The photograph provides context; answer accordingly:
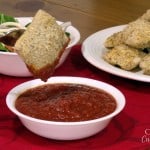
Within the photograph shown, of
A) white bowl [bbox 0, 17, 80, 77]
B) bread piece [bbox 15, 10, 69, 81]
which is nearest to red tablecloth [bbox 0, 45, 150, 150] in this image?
white bowl [bbox 0, 17, 80, 77]

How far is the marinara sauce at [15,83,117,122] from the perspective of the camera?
0.97 meters

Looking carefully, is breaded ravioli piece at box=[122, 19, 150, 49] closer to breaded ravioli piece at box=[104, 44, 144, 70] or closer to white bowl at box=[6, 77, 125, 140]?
breaded ravioli piece at box=[104, 44, 144, 70]

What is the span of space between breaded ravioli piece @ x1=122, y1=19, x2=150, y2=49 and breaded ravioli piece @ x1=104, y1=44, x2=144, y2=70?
0.7 inches

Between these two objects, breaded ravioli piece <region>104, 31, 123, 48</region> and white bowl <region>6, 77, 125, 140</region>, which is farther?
breaded ravioli piece <region>104, 31, 123, 48</region>

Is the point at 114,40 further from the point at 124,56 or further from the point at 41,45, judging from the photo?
the point at 41,45

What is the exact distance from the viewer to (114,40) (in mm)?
1404

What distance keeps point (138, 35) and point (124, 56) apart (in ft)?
0.25

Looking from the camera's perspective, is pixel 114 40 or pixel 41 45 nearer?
pixel 41 45

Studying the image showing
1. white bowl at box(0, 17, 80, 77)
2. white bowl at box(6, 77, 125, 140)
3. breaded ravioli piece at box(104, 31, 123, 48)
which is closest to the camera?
white bowl at box(6, 77, 125, 140)

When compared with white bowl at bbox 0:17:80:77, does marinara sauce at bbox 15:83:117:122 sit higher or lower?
higher

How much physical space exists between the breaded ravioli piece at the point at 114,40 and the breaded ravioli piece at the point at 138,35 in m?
0.03

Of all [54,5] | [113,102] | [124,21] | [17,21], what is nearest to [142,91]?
[113,102]

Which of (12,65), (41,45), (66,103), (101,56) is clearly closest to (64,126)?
(66,103)

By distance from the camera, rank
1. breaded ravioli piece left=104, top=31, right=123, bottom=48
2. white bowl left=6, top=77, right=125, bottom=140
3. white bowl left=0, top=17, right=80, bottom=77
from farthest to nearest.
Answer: breaded ravioli piece left=104, top=31, right=123, bottom=48
white bowl left=0, top=17, right=80, bottom=77
white bowl left=6, top=77, right=125, bottom=140
